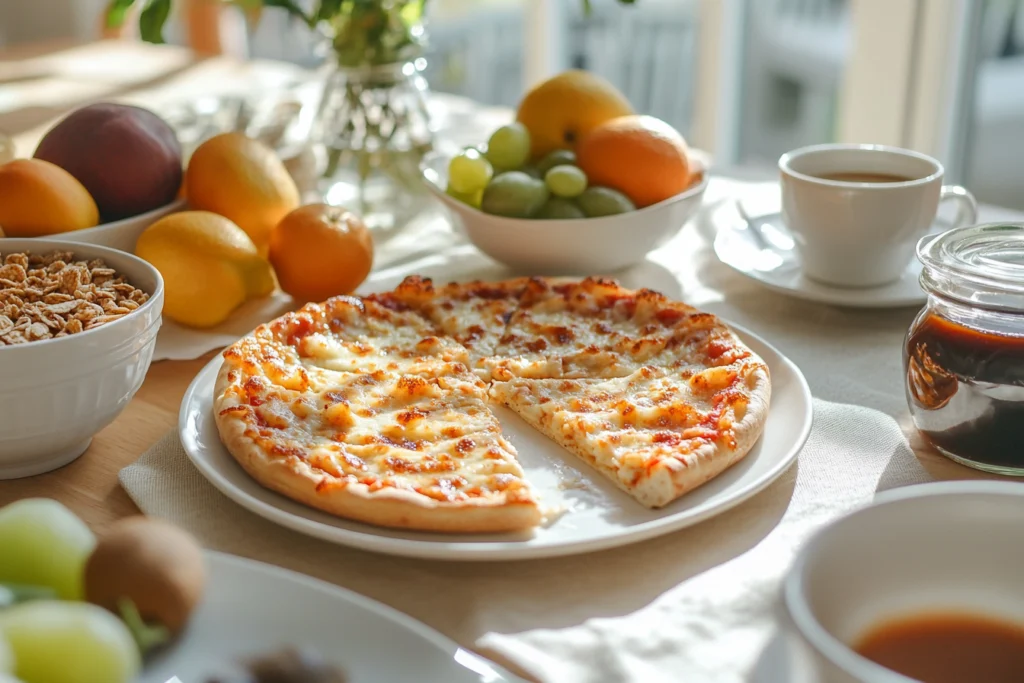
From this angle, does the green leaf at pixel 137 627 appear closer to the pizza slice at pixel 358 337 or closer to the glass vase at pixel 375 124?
the pizza slice at pixel 358 337

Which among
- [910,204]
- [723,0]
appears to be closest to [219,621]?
[910,204]

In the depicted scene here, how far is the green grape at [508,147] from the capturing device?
5.86 ft

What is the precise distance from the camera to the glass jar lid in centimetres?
108

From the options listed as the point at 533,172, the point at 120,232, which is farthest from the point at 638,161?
the point at 120,232

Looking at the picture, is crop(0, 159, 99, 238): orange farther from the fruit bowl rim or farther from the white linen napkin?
the fruit bowl rim

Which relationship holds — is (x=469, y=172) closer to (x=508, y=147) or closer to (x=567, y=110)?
(x=508, y=147)

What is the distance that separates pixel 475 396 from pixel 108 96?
223 cm

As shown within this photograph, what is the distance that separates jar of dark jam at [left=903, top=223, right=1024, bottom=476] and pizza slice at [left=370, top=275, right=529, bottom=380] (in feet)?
1.96

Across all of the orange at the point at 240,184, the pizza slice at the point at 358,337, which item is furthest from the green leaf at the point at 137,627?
the orange at the point at 240,184

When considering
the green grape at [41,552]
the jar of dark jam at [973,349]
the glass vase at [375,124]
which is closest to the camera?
the green grape at [41,552]

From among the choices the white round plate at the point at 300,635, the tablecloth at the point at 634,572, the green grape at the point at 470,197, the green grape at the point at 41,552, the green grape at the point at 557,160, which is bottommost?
the tablecloth at the point at 634,572

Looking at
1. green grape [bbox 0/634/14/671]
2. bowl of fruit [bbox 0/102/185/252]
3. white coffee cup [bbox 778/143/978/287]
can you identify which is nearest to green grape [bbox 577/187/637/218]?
white coffee cup [bbox 778/143/978/287]

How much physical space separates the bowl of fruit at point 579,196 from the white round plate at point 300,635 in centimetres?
91

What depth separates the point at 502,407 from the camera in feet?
4.46
